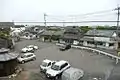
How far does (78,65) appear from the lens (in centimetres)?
1912

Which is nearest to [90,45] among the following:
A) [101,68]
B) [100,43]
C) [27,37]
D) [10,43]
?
[100,43]

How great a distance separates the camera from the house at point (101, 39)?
93.8 feet

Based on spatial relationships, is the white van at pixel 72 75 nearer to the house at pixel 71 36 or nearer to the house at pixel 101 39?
the house at pixel 101 39

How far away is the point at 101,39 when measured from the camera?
96.9 ft

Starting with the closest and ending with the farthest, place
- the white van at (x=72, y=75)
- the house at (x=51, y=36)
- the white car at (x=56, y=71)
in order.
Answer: the white van at (x=72, y=75), the white car at (x=56, y=71), the house at (x=51, y=36)

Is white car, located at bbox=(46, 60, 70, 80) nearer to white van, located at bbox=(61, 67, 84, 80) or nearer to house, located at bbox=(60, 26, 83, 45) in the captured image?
white van, located at bbox=(61, 67, 84, 80)

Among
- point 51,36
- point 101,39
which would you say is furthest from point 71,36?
point 101,39

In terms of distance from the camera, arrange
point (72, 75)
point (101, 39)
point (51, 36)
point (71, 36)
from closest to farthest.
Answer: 1. point (72, 75)
2. point (101, 39)
3. point (71, 36)
4. point (51, 36)

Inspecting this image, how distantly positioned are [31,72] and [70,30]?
19.4 meters

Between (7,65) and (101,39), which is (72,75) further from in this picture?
(101,39)

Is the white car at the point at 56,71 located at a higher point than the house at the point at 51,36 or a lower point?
lower

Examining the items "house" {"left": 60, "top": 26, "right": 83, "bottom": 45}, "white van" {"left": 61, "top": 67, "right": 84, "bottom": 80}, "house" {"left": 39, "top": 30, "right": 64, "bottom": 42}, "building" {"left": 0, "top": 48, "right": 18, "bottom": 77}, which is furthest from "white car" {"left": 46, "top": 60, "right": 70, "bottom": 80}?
"house" {"left": 39, "top": 30, "right": 64, "bottom": 42}

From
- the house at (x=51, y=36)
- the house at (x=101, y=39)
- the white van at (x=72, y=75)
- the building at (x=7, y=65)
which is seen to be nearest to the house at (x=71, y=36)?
→ the house at (x=101, y=39)

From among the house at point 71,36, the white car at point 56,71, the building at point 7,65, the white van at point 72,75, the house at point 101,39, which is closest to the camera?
the white van at point 72,75
